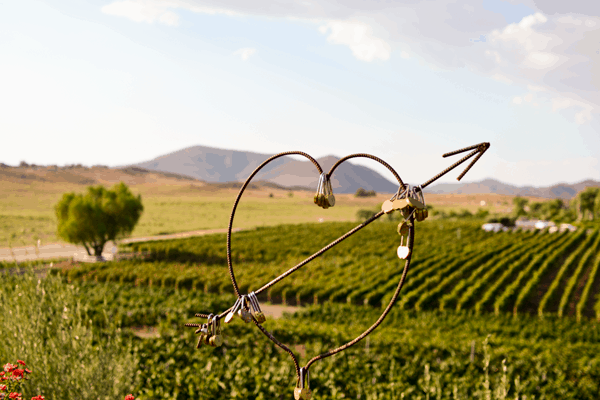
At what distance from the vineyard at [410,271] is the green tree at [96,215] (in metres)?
3.63

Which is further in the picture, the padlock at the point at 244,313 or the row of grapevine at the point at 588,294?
the row of grapevine at the point at 588,294

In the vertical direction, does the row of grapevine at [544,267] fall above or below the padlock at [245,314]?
below

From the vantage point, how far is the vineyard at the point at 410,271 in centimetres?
2153

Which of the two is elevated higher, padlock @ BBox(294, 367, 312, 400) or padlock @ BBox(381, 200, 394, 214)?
padlock @ BBox(381, 200, 394, 214)

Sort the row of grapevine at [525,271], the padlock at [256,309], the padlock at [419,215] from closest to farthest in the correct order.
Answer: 1. the padlock at [419,215]
2. the padlock at [256,309]
3. the row of grapevine at [525,271]

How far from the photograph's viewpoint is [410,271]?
2734 centimetres

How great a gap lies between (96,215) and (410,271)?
25.0 meters

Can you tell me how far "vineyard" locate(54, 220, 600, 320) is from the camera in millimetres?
21531

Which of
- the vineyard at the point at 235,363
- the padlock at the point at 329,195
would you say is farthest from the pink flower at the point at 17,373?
the padlock at the point at 329,195

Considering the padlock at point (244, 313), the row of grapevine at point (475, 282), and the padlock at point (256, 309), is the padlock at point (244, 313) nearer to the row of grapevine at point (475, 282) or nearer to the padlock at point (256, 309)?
the padlock at point (256, 309)

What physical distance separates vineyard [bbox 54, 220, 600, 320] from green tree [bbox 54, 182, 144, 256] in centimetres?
363

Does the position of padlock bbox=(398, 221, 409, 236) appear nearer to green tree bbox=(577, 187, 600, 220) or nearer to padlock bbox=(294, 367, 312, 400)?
padlock bbox=(294, 367, 312, 400)

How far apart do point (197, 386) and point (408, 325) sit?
13.2m

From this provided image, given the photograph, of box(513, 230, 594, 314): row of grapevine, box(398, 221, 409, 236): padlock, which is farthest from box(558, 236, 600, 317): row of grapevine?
box(398, 221, 409, 236): padlock
